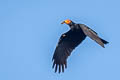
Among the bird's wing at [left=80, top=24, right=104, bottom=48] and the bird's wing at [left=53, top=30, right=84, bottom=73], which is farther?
the bird's wing at [left=53, top=30, right=84, bottom=73]

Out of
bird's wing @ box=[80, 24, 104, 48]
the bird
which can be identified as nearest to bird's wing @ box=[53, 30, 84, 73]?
the bird

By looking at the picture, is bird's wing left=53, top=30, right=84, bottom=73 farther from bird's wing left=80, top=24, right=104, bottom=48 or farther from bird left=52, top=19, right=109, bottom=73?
bird's wing left=80, top=24, right=104, bottom=48

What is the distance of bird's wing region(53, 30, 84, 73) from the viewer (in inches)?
824

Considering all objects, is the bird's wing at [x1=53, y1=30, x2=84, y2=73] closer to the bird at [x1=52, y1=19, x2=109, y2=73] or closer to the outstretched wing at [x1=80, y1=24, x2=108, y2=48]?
the bird at [x1=52, y1=19, x2=109, y2=73]

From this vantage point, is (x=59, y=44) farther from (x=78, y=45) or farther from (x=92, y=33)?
(x=92, y=33)

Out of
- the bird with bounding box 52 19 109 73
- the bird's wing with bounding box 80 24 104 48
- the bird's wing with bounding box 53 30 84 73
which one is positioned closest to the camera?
the bird's wing with bounding box 80 24 104 48

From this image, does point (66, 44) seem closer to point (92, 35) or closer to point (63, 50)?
point (63, 50)

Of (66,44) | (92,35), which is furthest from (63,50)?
(92,35)

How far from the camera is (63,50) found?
21125 mm

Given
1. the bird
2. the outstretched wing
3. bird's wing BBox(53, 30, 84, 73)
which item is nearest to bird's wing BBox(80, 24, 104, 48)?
the outstretched wing

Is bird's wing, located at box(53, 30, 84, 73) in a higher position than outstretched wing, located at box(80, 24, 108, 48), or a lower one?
higher

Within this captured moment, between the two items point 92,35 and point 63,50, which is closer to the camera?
point 92,35

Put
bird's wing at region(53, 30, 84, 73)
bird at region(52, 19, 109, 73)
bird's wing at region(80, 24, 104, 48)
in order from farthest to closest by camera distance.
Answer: bird's wing at region(53, 30, 84, 73)
bird at region(52, 19, 109, 73)
bird's wing at region(80, 24, 104, 48)

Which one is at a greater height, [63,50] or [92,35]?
[63,50]
